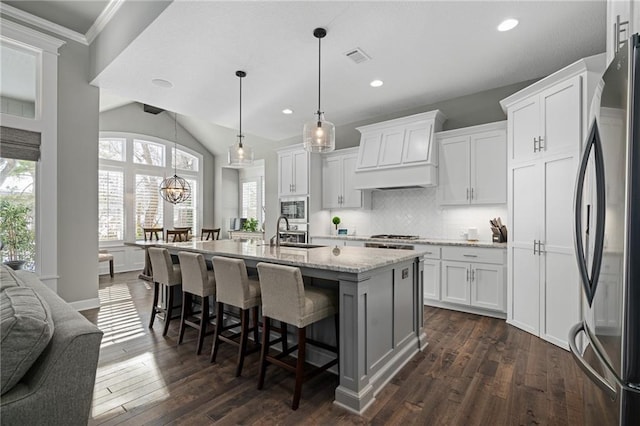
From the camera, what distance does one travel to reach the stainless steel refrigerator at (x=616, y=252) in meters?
0.95

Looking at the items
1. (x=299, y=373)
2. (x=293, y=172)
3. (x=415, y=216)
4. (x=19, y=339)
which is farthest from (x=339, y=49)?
(x=19, y=339)

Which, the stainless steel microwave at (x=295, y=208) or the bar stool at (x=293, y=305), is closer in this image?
the bar stool at (x=293, y=305)

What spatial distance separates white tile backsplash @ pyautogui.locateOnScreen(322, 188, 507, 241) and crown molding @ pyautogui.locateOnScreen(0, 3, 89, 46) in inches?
173

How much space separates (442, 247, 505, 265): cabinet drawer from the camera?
12.3 feet

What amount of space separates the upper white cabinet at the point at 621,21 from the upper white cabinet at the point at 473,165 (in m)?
2.28

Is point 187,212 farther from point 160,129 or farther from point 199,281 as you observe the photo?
point 199,281

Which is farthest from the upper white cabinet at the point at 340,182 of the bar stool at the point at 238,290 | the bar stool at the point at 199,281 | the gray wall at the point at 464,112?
the bar stool at the point at 238,290

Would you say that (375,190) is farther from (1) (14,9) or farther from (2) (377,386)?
(1) (14,9)

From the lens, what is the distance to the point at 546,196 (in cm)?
314

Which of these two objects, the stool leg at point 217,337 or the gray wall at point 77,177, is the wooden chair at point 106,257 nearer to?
the gray wall at point 77,177

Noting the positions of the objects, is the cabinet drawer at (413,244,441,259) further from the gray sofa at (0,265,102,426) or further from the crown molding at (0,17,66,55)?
the crown molding at (0,17,66,55)

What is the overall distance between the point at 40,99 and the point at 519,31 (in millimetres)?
5470

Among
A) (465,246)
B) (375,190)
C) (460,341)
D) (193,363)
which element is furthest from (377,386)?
(375,190)

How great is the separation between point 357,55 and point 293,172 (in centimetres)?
294
